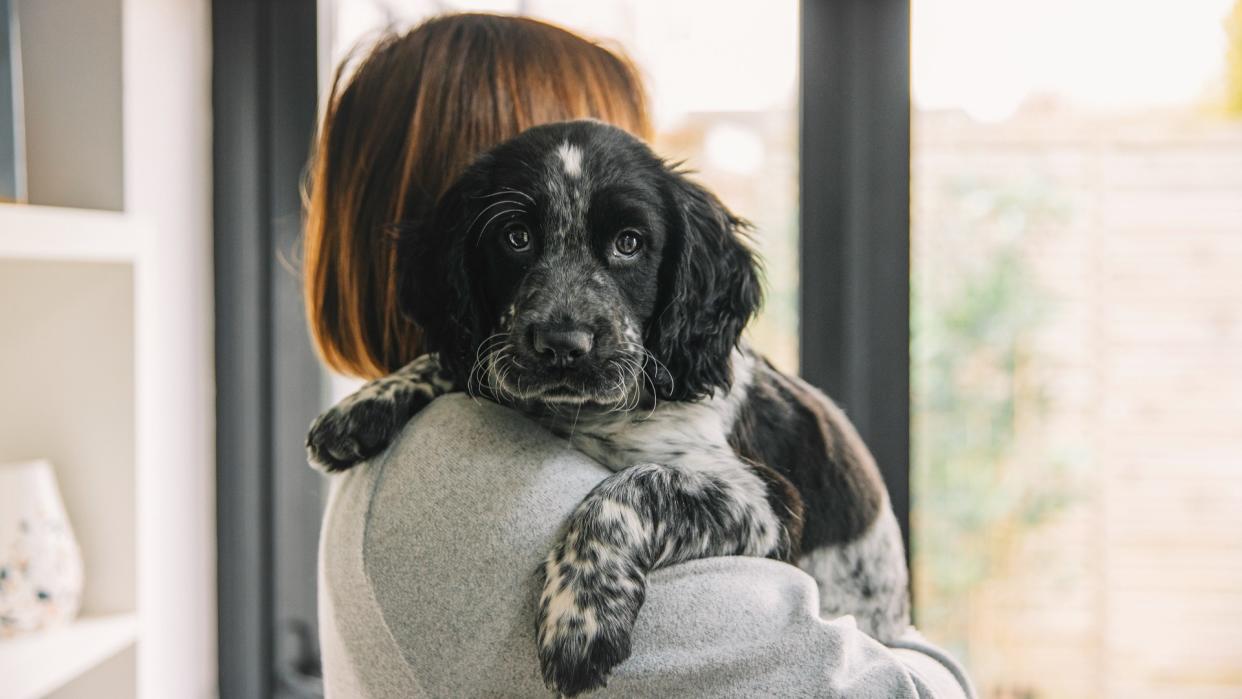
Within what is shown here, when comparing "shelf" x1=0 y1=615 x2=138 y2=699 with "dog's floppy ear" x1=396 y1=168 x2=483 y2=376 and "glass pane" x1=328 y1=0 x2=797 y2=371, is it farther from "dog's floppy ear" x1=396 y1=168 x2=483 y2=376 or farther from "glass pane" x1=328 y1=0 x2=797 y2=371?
"glass pane" x1=328 y1=0 x2=797 y2=371

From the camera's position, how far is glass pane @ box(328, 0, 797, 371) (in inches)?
76.6

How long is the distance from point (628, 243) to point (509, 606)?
18.8 inches

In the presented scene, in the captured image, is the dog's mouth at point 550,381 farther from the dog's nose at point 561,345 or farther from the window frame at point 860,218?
the window frame at point 860,218

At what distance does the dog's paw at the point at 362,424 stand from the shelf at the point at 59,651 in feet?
1.69

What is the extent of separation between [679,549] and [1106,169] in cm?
135

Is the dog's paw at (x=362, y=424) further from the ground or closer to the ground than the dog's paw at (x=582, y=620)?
further from the ground

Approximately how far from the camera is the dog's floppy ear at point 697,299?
1.18 m

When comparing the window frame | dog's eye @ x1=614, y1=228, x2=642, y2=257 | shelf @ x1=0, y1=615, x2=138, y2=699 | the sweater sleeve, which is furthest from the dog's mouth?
the window frame

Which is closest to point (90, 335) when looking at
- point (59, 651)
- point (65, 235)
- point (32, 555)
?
point (65, 235)

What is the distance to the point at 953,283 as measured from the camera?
1.97 meters

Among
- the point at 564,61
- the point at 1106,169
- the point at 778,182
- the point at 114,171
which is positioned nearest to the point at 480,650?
the point at 564,61

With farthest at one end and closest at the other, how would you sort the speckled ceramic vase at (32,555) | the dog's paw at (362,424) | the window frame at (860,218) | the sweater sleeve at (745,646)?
the window frame at (860,218) → the speckled ceramic vase at (32,555) → the dog's paw at (362,424) → the sweater sleeve at (745,646)

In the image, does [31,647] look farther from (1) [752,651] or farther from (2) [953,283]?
(2) [953,283]

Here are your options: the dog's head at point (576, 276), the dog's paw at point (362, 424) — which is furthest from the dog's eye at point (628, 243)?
the dog's paw at point (362, 424)
